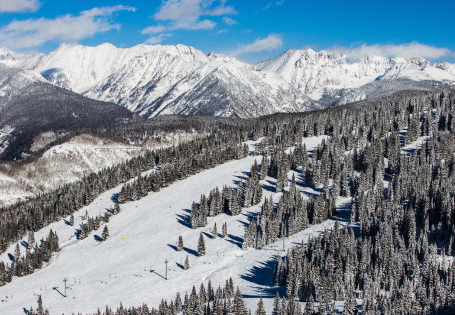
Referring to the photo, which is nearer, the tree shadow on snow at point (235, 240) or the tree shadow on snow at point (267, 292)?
the tree shadow on snow at point (267, 292)

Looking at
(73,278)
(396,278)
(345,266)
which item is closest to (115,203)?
(73,278)

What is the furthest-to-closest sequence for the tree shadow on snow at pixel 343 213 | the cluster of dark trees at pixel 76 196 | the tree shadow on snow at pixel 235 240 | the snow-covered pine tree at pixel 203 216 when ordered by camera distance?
the cluster of dark trees at pixel 76 196 < the snow-covered pine tree at pixel 203 216 < the tree shadow on snow at pixel 343 213 < the tree shadow on snow at pixel 235 240

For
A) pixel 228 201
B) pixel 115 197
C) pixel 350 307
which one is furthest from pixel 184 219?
pixel 350 307

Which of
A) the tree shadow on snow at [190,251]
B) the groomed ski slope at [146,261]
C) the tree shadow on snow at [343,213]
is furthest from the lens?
the tree shadow on snow at [343,213]

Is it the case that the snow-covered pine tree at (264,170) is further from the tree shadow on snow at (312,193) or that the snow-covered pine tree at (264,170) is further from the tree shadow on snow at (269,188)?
the tree shadow on snow at (312,193)

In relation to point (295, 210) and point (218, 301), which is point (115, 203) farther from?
point (218, 301)

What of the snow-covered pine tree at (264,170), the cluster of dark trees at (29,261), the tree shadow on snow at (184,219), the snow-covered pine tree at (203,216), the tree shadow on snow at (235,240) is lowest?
the cluster of dark trees at (29,261)

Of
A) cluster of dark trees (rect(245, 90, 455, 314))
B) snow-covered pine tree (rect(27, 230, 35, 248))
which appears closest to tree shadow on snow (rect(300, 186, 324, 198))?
cluster of dark trees (rect(245, 90, 455, 314))

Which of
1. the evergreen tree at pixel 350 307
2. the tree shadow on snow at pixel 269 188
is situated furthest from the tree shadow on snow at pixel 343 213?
the evergreen tree at pixel 350 307
